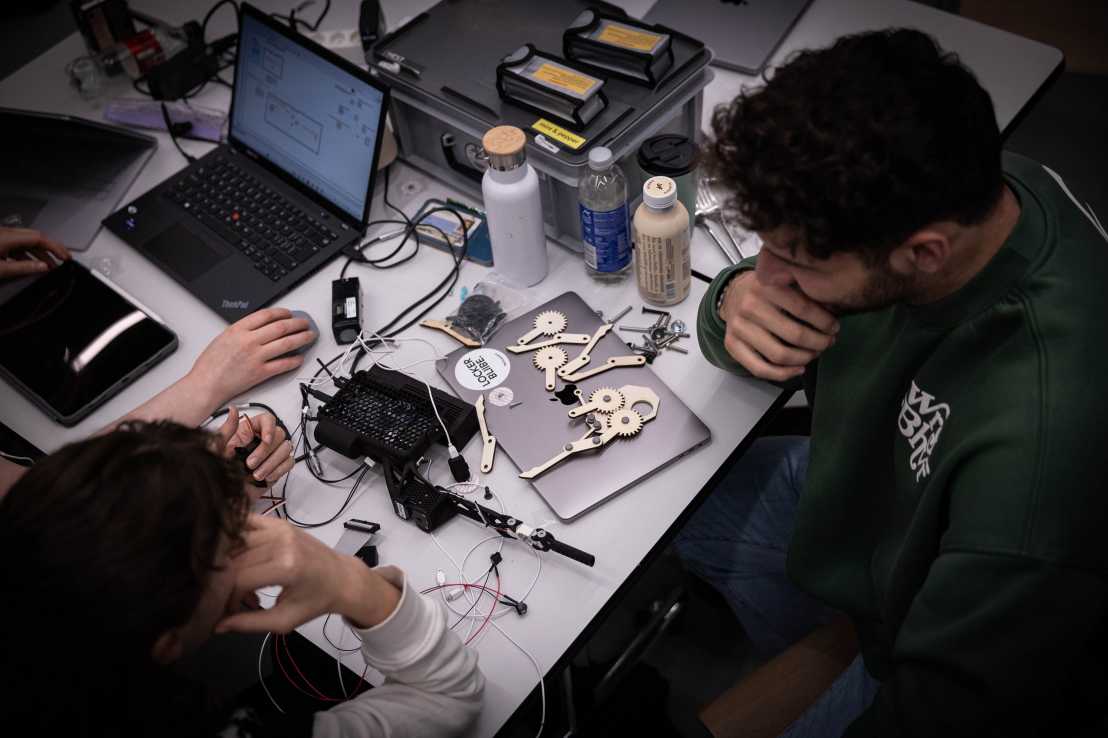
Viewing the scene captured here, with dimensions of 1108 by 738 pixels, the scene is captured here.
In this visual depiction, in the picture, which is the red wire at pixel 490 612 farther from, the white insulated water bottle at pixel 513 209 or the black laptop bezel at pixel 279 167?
the black laptop bezel at pixel 279 167

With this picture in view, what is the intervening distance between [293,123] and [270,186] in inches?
5.1

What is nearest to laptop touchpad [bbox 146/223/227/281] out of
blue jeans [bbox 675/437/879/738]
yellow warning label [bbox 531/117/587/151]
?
yellow warning label [bbox 531/117/587/151]

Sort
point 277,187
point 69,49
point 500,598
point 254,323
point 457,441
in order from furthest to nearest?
1. point 69,49
2. point 277,187
3. point 254,323
4. point 457,441
5. point 500,598

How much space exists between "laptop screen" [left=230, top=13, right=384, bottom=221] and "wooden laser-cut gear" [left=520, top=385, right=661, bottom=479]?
572 millimetres

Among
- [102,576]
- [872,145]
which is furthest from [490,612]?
[872,145]

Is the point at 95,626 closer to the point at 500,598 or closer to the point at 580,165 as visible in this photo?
the point at 500,598

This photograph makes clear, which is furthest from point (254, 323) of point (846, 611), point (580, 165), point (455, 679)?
point (846, 611)

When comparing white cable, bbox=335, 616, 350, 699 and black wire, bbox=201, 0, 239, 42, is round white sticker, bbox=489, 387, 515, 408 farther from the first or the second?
black wire, bbox=201, 0, 239, 42

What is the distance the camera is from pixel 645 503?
1154 mm

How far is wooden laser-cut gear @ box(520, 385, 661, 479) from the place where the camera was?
1.19 m

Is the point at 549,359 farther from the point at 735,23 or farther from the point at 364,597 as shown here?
the point at 735,23

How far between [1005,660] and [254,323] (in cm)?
111


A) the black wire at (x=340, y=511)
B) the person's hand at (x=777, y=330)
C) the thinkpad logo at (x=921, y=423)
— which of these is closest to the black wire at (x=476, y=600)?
the black wire at (x=340, y=511)

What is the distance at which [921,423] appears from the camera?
99cm
